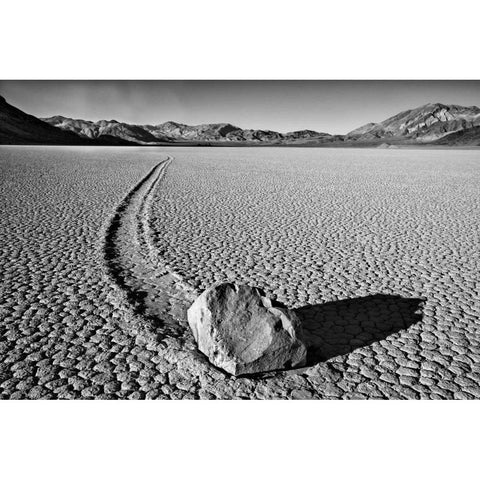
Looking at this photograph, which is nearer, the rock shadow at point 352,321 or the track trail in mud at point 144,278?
the rock shadow at point 352,321

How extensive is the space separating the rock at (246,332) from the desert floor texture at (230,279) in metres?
0.10

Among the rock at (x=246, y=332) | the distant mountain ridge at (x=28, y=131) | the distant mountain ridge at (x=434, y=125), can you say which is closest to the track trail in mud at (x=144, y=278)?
the rock at (x=246, y=332)

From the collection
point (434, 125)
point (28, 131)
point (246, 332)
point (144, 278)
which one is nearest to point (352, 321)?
point (246, 332)

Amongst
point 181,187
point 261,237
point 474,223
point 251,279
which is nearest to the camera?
point 251,279

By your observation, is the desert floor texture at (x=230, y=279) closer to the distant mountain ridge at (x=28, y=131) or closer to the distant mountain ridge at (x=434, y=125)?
the distant mountain ridge at (x=28, y=131)

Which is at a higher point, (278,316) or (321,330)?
(278,316)

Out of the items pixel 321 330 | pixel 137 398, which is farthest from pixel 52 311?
pixel 321 330

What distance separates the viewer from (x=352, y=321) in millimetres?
4004

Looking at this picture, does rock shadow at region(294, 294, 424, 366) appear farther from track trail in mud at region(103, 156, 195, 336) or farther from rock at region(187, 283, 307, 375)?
track trail in mud at region(103, 156, 195, 336)

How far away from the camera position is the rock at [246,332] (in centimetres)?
308

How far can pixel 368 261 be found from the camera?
580 centimetres

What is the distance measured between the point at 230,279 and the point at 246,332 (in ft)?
6.49

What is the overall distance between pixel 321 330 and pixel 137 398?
1730 millimetres

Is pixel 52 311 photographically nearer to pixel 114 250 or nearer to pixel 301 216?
pixel 114 250
